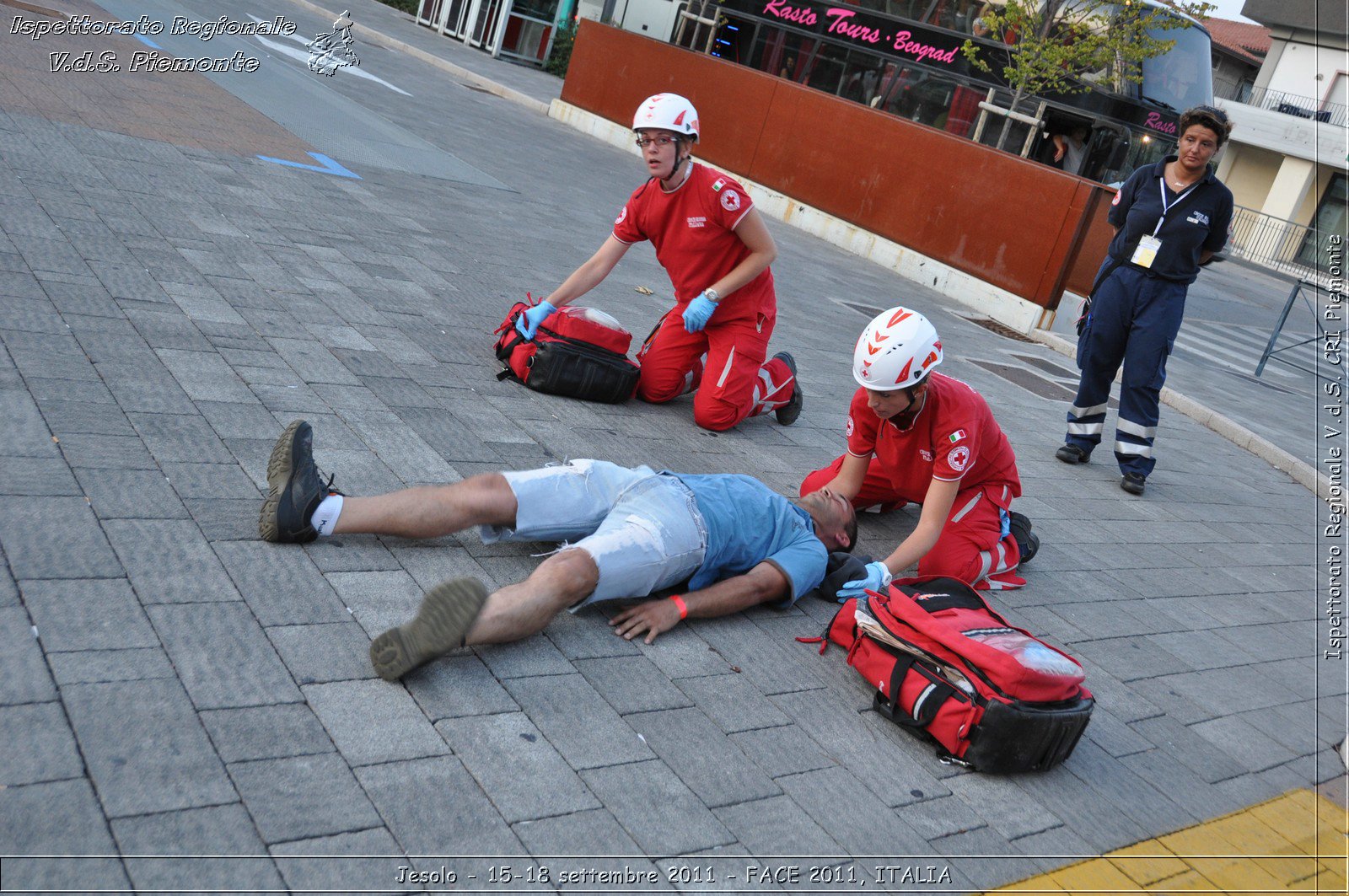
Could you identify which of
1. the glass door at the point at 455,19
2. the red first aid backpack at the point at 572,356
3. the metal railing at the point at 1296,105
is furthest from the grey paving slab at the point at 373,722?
the metal railing at the point at 1296,105

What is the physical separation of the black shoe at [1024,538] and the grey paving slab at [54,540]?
13.0 ft

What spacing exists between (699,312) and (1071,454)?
3.26 m

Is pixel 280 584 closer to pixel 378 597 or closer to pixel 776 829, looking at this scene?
pixel 378 597

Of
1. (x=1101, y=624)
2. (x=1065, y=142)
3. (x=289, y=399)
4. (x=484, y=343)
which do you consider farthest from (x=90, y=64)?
(x=1065, y=142)

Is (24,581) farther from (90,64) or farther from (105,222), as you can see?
(90,64)

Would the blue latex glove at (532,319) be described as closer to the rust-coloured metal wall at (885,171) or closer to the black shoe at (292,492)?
the black shoe at (292,492)

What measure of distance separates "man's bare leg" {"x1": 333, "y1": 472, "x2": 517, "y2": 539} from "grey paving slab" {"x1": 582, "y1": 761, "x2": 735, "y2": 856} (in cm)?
111

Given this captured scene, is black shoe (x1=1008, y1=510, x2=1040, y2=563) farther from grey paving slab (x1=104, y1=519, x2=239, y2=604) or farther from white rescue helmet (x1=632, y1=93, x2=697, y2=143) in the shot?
grey paving slab (x1=104, y1=519, x2=239, y2=604)

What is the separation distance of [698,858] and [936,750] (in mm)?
1185

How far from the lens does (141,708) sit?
9.05 ft

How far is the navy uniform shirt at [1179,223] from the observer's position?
7.23 meters

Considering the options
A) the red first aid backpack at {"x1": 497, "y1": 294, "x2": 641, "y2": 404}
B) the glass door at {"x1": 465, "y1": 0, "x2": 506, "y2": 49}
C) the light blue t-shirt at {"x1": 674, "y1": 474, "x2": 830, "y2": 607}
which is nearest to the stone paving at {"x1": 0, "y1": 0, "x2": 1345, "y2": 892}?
the red first aid backpack at {"x1": 497, "y1": 294, "x2": 641, "y2": 404}

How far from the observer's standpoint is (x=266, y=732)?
281cm

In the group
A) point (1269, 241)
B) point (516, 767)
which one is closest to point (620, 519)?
point (516, 767)
